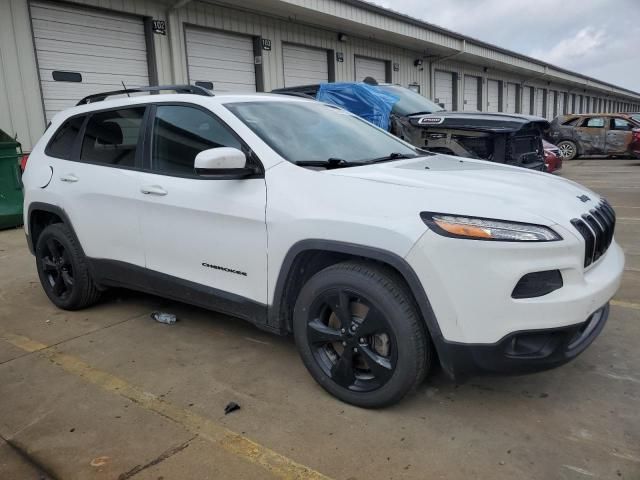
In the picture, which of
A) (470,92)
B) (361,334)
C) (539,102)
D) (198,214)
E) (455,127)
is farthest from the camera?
(539,102)

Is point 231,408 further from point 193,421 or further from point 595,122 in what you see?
point 595,122

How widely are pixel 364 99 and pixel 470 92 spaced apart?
56.1ft

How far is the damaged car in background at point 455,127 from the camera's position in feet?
22.8

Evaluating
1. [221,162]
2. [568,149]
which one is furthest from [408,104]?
[568,149]

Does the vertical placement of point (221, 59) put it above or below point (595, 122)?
above

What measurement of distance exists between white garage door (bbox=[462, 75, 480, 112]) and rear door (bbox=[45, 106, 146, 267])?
69.0 feet

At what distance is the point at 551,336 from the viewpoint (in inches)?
93.5

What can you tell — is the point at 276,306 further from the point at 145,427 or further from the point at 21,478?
the point at 21,478

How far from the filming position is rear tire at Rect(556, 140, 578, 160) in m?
17.8

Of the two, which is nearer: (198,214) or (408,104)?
(198,214)

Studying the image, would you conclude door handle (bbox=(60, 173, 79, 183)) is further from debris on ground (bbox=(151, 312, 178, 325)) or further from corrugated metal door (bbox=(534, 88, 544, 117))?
corrugated metal door (bbox=(534, 88, 544, 117))

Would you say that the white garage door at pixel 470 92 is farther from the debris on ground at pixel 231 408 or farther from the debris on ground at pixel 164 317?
the debris on ground at pixel 231 408

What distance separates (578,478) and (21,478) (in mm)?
2411

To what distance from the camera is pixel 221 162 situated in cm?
282
